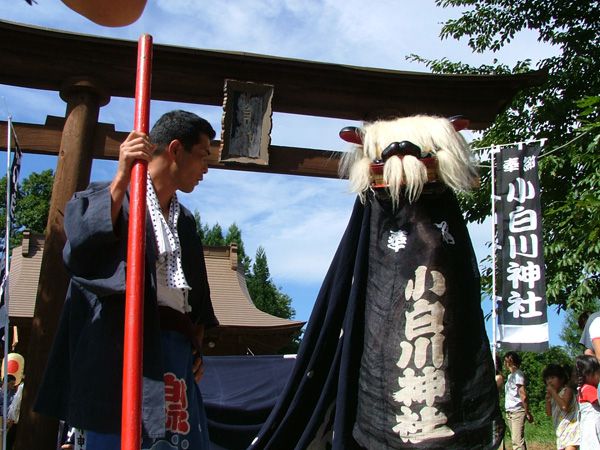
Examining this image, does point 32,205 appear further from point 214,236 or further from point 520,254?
point 520,254

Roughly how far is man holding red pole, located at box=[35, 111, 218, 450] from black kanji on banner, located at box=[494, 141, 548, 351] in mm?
4258

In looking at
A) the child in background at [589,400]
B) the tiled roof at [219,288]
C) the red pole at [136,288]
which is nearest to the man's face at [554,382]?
the child in background at [589,400]

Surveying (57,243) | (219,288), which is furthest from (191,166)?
(219,288)

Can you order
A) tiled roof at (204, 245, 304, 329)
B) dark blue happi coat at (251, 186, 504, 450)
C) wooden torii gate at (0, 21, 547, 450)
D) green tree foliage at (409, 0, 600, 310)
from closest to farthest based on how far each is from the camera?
1. dark blue happi coat at (251, 186, 504, 450)
2. wooden torii gate at (0, 21, 547, 450)
3. green tree foliage at (409, 0, 600, 310)
4. tiled roof at (204, 245, 304, 329)

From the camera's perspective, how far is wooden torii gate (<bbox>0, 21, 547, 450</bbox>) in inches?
173

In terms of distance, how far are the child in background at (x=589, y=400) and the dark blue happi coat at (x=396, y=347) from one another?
9.92ft

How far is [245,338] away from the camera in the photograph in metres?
13.5

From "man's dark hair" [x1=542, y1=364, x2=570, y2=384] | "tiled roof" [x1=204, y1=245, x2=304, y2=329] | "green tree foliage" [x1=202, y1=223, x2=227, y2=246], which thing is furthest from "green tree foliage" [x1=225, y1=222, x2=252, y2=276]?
"man's dark hair" [x1=542, y1=364, x2=570, y2=384]

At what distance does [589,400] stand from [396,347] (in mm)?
3353

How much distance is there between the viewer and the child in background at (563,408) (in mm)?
6142

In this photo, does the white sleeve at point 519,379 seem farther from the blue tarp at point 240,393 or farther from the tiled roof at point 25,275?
the tiled roof at point 25,275

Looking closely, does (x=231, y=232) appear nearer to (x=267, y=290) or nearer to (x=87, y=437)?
(x=267, y=290)

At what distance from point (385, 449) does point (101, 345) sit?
1207 millimetres

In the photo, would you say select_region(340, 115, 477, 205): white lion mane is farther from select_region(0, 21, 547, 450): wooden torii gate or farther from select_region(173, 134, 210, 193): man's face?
select_region(0, 21, 547, 450): wooden torii gate
